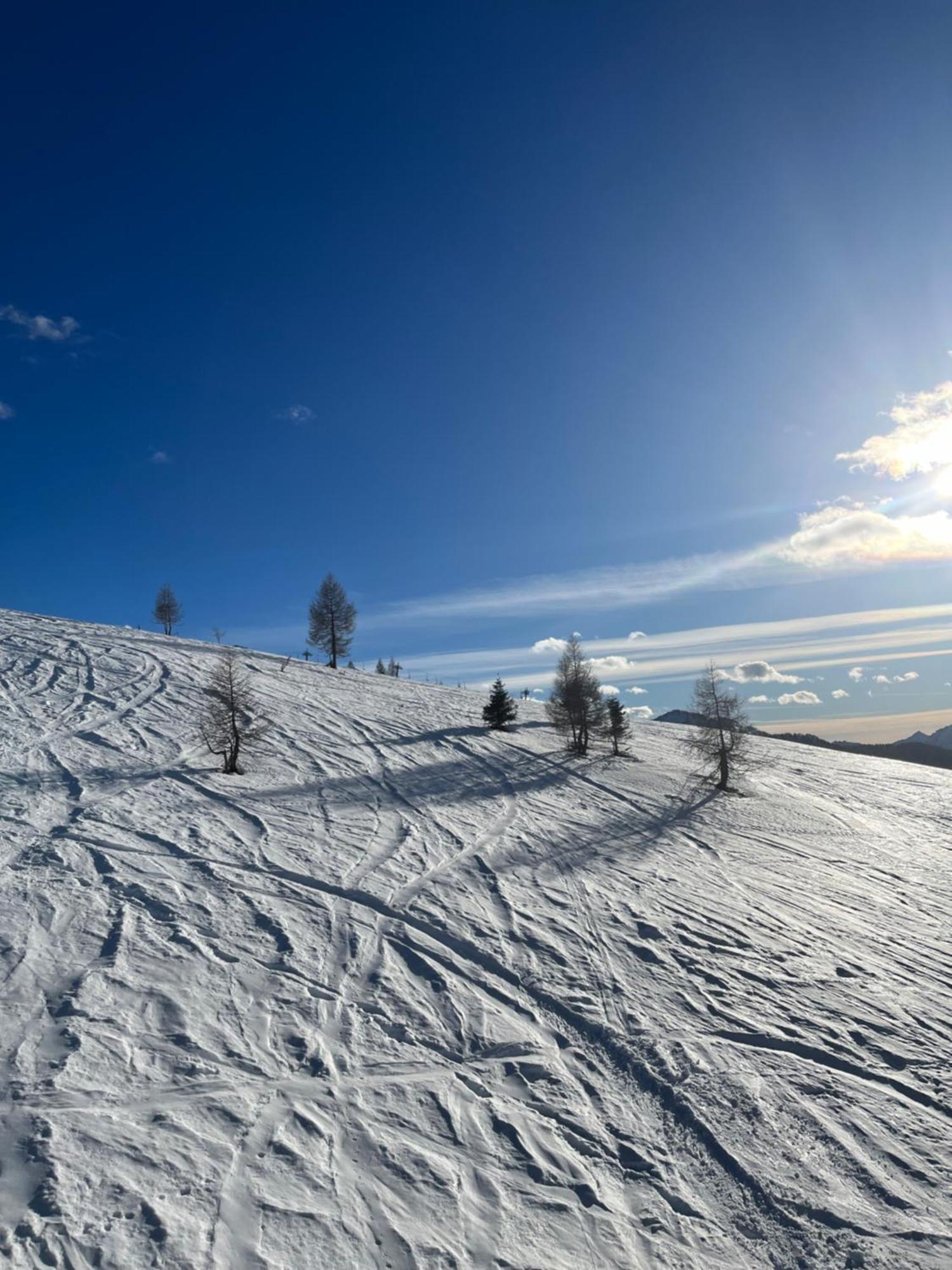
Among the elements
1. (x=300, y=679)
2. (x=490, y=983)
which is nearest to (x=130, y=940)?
(x=490, y=983)

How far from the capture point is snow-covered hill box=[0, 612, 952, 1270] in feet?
18.8

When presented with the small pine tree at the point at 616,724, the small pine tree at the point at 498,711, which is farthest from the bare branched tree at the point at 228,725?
the small pine tree at the point at 616,724

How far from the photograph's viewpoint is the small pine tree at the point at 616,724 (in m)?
33.6

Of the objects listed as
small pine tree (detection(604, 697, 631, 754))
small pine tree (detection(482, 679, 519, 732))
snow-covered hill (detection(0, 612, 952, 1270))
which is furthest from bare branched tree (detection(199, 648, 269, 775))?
small pine tree (detection(604, 697, 631, 754))

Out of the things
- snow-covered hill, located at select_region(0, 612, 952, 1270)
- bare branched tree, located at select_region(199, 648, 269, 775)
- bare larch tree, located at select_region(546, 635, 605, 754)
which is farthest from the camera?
bare larch tree, located at select_region(546, 635, 605, 754)

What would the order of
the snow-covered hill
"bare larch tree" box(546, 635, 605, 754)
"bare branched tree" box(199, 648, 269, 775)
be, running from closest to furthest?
the snow-covered hill → "bare branched tree" box(199, 648, 269, 775) → "bare larch tree" box(546, 635, 605, 754)

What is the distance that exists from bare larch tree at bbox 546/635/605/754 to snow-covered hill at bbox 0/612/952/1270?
14.1 metres

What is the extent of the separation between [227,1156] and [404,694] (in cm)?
3667

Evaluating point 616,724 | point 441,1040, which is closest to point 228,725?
point 441,1040

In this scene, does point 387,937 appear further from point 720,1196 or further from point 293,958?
point 720,1196

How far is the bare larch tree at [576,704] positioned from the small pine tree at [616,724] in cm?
63

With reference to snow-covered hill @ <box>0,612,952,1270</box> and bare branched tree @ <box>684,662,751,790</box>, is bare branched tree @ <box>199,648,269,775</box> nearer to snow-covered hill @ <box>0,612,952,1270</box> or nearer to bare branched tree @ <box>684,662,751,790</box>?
snow-covered hill @ <box>0,612,952,1270</box>

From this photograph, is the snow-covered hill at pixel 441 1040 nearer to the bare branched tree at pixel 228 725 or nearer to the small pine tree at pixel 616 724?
the bare branched tree at pixel 228 725

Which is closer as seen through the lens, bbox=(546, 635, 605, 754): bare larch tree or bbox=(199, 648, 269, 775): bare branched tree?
bbox=(199, 648, 269, 775): bare branched tree
